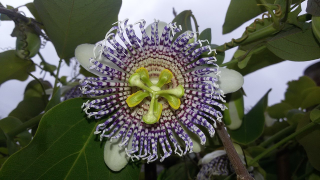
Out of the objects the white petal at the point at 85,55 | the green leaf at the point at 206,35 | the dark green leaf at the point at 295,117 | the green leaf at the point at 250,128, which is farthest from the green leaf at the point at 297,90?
the white petal at the point at 85,55

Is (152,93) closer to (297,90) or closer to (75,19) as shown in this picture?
(75,19)

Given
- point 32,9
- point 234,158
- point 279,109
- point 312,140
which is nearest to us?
point 234,158

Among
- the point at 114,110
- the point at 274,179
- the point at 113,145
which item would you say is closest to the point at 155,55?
the point at 114,110

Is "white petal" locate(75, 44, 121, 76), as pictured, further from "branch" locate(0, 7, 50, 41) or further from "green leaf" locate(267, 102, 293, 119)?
"green leaf" locate(267, 102, 293, 119)

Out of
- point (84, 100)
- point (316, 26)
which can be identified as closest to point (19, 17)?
point (84, 100)

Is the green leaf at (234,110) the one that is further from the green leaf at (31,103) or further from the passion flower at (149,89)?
the green leaf at (31,103)

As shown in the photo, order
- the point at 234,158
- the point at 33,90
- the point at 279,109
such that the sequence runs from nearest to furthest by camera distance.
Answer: the point at 234,158 → the point at 33,90 → the point at 279,109
